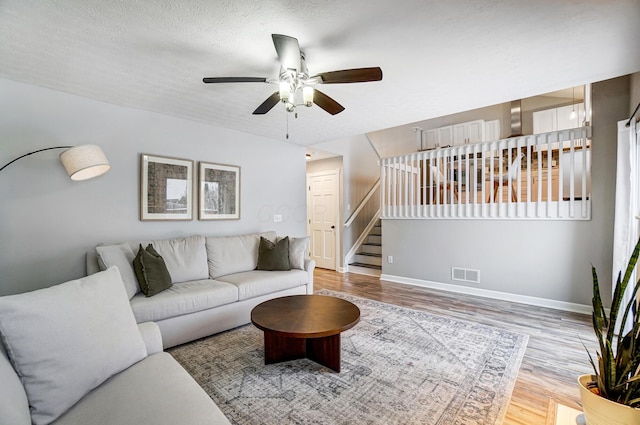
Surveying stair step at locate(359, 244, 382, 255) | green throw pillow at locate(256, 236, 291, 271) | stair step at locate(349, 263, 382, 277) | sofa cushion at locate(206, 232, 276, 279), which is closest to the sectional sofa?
sofa cushion at locate(206, 232, 276, 279)

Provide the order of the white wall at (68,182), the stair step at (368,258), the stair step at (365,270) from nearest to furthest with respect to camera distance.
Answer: the white wall at (68,182) → the stair step at (365,270) → the stair step at (368,258)

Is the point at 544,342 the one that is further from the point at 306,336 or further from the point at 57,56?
the point at 57,56

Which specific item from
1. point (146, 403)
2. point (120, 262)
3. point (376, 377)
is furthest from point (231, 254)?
point (146, 403)

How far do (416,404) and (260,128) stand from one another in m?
3.49

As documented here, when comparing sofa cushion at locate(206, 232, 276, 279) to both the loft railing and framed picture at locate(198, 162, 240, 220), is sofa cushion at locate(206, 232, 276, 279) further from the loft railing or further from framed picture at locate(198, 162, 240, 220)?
the loft railing

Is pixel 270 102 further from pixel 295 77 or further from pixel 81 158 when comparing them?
pixel 81 158

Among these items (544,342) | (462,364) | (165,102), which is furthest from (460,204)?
(165,102)

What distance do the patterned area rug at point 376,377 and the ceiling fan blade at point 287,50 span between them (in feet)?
7.22

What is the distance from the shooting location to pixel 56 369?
3.51 feet

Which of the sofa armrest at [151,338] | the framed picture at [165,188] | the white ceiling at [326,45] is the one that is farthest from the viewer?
the framed picture at [165,188]

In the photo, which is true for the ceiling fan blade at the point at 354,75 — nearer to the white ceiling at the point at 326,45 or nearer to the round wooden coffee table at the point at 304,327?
the white ceiling at the point at 326,45

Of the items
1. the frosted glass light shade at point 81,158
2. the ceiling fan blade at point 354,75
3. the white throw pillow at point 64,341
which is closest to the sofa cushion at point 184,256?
the frosted glass light shade at point 81,158

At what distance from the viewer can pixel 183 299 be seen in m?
2.48

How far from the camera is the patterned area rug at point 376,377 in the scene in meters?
1.67
